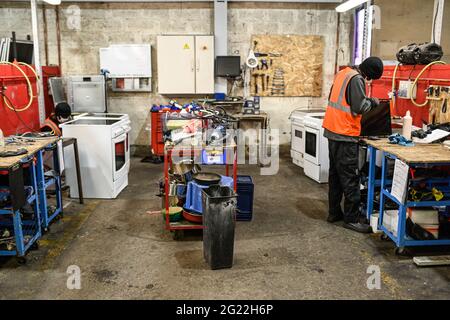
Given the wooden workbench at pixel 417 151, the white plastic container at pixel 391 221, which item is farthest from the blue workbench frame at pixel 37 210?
the white plastic container at pixel 391 221

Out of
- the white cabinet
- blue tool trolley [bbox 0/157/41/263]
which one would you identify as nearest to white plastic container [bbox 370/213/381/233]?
blue tool trolley [bbox 0/157/41/263]

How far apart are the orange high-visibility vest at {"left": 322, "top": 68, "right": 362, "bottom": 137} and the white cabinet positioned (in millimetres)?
3640

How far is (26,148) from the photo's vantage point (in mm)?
3857

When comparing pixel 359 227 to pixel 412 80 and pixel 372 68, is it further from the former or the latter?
pixel 412 80

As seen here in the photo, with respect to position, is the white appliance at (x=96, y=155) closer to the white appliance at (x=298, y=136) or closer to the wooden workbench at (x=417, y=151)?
the white appliance at (x=298, y=136)

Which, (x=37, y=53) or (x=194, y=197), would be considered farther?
(x=37, y=53)

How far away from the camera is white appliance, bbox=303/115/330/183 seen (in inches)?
234

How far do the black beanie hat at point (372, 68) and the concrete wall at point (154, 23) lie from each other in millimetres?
3873

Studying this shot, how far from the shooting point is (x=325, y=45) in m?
7.89

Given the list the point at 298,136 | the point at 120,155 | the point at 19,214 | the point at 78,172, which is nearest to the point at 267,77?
the point at 298,136

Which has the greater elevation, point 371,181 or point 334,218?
point 371,181

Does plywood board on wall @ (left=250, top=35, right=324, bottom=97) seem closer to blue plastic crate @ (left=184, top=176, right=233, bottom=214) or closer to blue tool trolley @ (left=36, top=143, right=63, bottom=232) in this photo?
blue plastic crate @ (left=184, top=176, right=233, bottom=214)

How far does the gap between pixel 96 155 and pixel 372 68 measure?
126 inches
